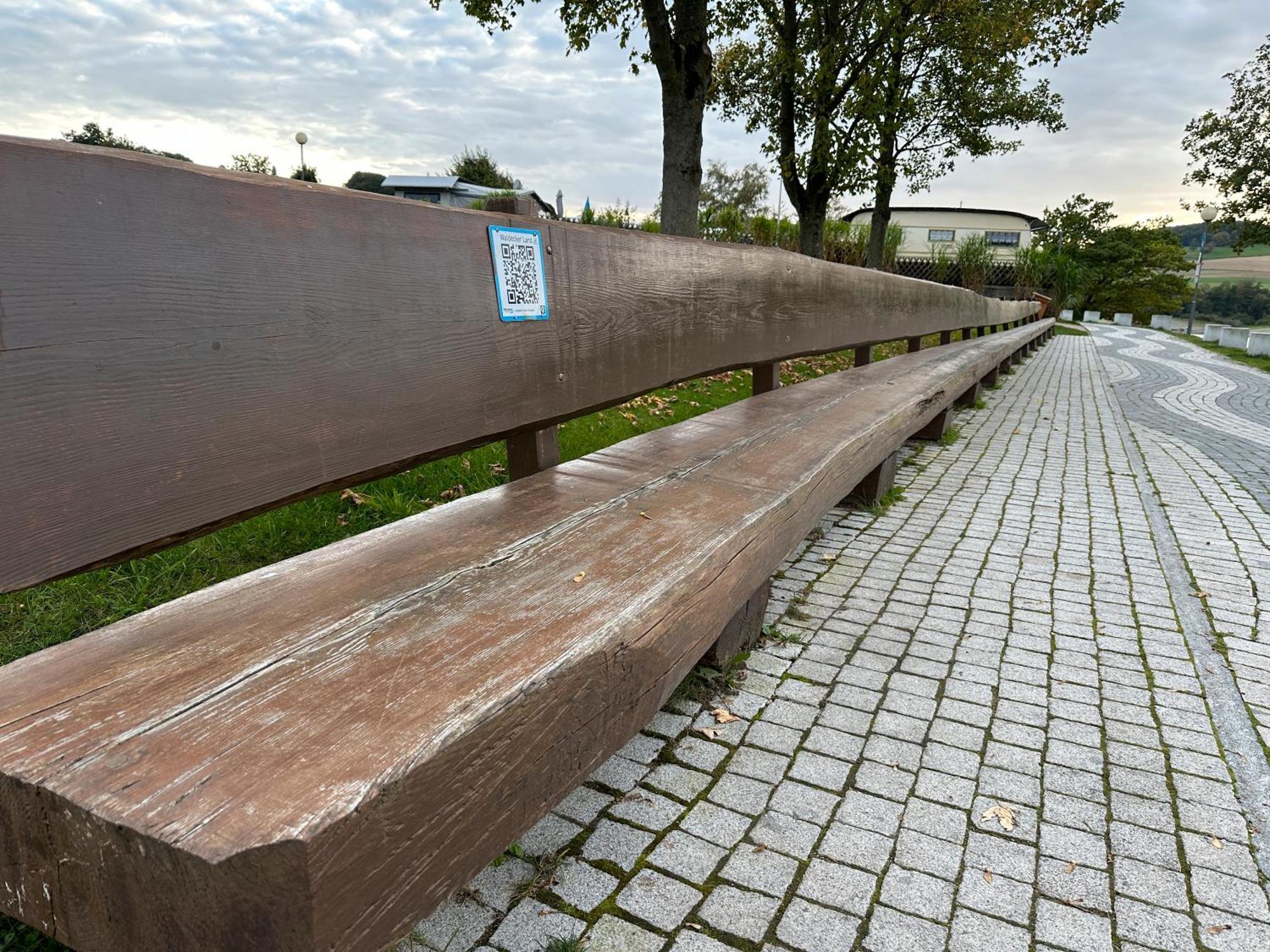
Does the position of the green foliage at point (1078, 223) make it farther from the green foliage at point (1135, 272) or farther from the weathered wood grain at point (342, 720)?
the weathered wood grain at point (342, 720)

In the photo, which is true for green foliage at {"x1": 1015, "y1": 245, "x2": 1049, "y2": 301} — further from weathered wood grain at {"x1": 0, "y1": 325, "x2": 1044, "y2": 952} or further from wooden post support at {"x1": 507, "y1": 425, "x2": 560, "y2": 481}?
weathered wood grain at {"x1": 0, "y1": 325, "x2": 1044, "y2": 952}

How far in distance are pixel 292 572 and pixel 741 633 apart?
1436mm

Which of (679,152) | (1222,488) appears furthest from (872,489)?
(679,152)

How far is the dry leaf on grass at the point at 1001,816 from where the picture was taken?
5.54 feet

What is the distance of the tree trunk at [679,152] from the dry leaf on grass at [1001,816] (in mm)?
5909

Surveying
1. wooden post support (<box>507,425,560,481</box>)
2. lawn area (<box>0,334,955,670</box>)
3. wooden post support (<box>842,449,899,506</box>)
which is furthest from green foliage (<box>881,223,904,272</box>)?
wooden post support (<box>507,425,560,481</box>)

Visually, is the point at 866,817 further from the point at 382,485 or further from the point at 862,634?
the point at 382,485

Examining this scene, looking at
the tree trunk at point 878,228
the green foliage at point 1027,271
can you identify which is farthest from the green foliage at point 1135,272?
the tree trunk at point 878,228

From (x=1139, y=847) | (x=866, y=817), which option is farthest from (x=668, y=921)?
(x=1139, y=847)

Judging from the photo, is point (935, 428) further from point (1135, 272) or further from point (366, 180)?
point (1135, 272)

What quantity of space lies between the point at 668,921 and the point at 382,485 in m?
2.32

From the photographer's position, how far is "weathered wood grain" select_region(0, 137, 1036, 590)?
866mm

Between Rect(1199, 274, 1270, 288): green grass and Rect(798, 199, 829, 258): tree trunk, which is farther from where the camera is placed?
Rect(1199, 274, 1270, 288): green grass

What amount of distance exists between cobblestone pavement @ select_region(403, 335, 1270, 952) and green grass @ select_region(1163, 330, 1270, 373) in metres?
15.3
